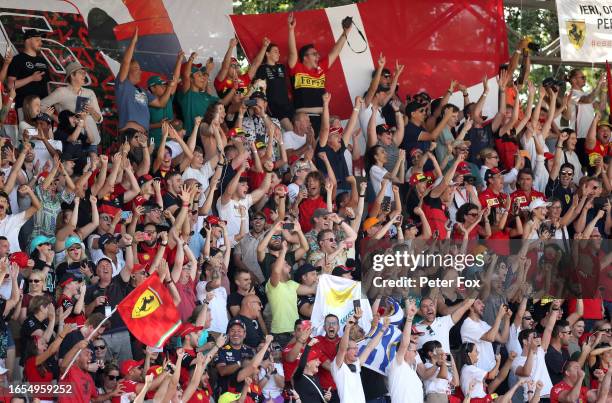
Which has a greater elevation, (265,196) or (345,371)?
(265,196)

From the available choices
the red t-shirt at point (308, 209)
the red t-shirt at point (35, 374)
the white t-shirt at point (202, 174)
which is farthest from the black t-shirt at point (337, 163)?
the red t-shirt at point (35, 374)

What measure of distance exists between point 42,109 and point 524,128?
663 centimetres

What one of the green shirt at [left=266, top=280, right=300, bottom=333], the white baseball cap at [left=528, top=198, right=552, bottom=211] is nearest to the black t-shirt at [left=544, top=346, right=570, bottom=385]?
the white baseball cap at [left=528, top=198, right=552, bottom=211]

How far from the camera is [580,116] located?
21.3 meters

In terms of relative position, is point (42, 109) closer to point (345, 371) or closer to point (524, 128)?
point (345, 371)

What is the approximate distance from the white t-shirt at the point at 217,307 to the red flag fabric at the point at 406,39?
4.72 meters

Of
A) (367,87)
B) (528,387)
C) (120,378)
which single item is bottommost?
(528,387)

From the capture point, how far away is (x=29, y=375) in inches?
563

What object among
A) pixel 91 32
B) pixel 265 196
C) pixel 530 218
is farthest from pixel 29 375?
pixel 530 218

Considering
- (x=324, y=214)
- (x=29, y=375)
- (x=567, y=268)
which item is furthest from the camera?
(x=567, y=268)

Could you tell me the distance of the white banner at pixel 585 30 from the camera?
67.8 ft

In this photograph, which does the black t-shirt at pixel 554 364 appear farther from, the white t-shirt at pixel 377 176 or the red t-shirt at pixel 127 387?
the red t-shirt at pixel 127 387

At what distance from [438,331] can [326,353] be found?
1.75m

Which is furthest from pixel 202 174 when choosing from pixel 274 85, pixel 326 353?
pixel 326 353
